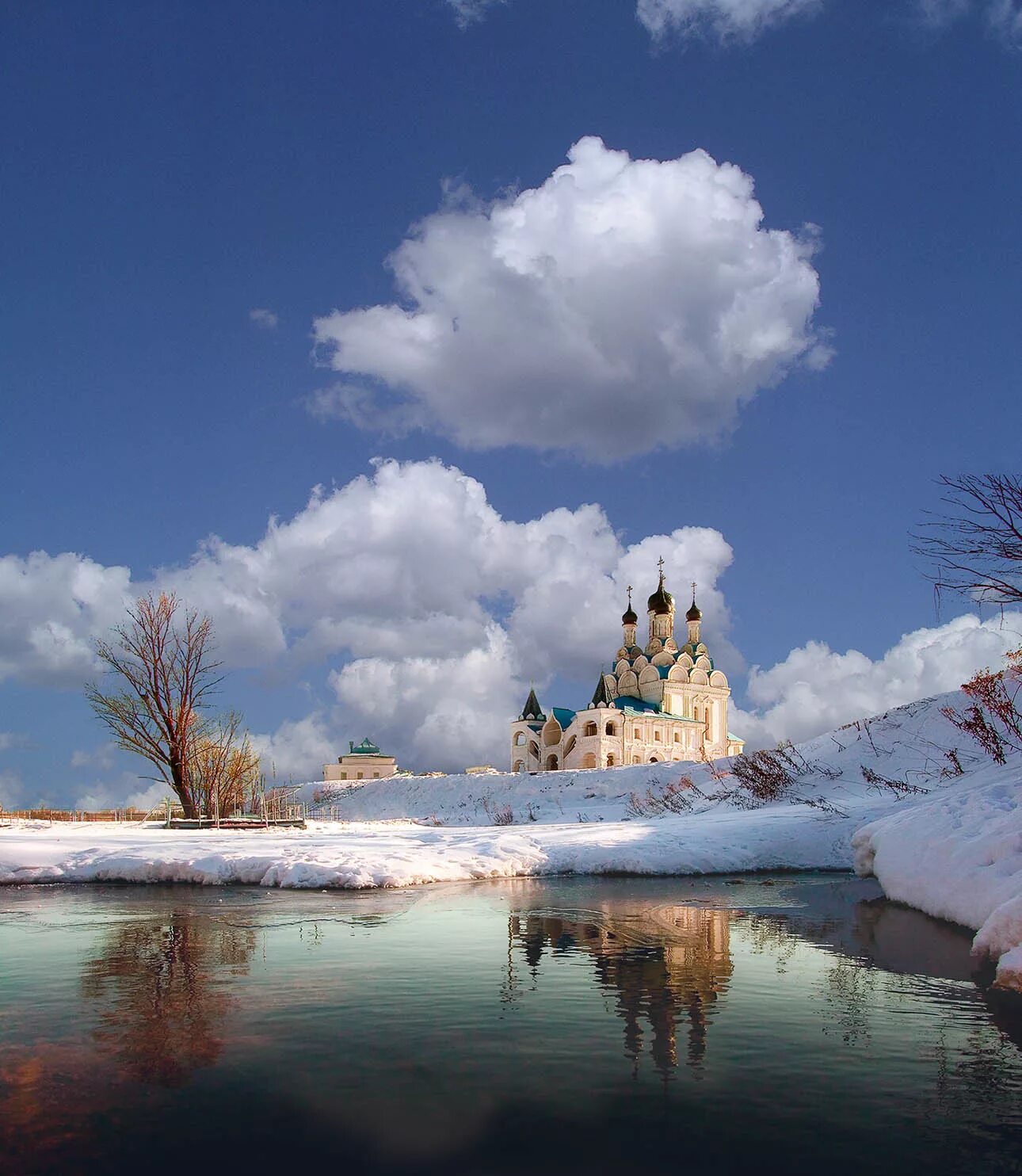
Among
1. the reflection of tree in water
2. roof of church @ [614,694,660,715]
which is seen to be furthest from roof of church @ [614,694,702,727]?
the reflection of tree in water

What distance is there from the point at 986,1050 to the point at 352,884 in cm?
913

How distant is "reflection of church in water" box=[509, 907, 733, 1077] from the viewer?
17.7ft

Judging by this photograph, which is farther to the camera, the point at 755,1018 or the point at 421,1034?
the point at 755,1018

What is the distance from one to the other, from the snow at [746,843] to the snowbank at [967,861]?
20 millimetres

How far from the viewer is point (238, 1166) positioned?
3672 mm

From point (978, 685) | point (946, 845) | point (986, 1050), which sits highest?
point (978, 685)

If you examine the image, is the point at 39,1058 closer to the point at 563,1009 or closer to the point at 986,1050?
the point at 563,1009

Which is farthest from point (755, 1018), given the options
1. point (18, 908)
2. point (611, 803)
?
point (611, 803)

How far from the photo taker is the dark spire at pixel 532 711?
78.5m

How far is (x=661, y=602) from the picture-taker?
81062mm

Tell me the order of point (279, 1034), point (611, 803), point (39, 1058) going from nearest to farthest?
1. point (39, 1058)
2. point (279, 1034)
3. point (611, 803)

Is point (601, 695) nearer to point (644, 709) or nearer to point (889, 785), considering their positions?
point (644, 709)

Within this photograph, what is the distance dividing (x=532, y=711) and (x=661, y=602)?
1456 cm

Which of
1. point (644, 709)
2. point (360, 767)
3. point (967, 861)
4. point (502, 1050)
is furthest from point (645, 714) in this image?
point (502, 1050)
